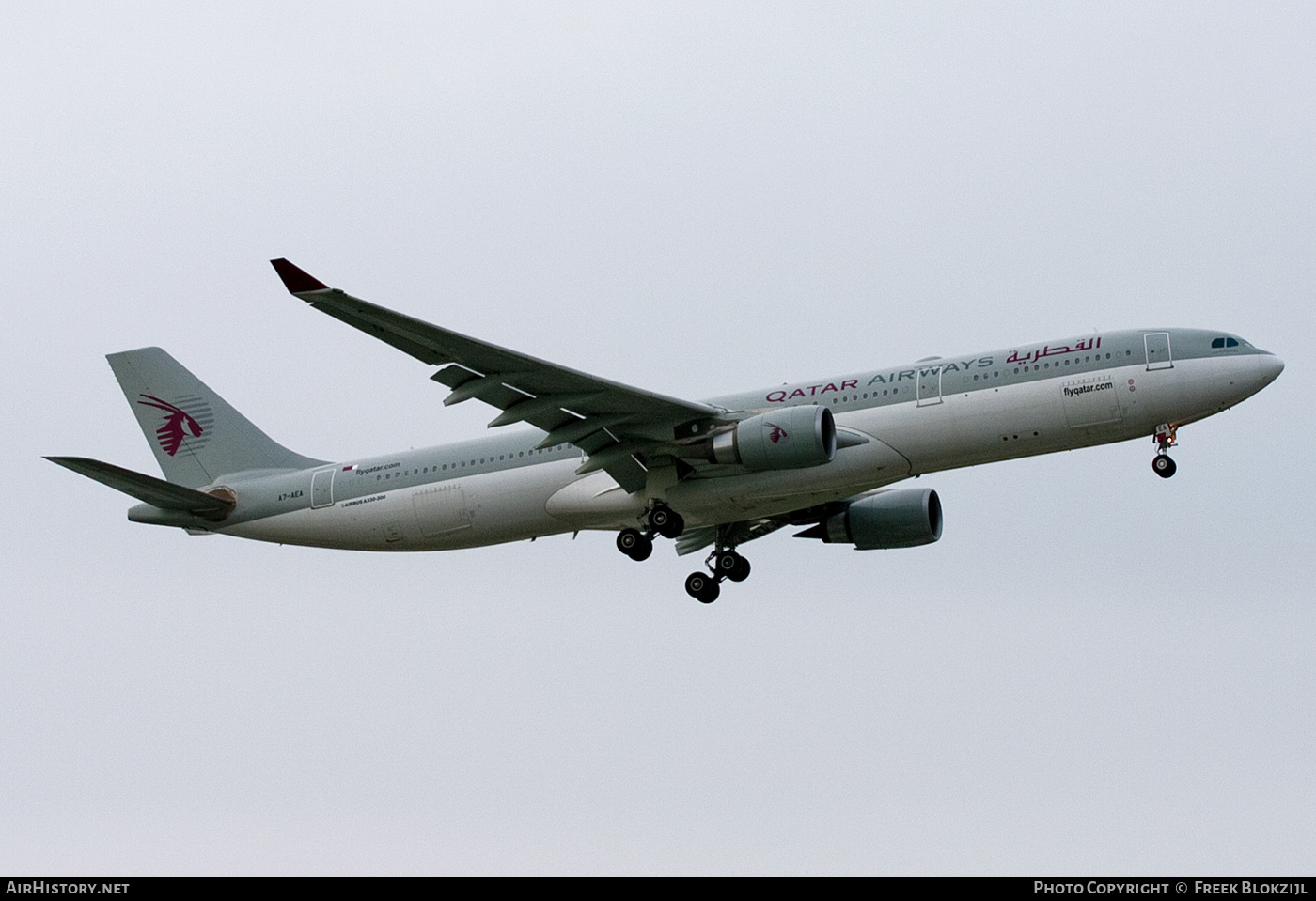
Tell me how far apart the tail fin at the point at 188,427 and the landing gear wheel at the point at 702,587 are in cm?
986

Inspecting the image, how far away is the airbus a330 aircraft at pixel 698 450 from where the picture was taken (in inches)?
1330

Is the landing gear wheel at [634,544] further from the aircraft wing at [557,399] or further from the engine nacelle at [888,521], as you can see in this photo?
the engine nacelle at [888,521]

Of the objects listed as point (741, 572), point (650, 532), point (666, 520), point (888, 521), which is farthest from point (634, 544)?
point (888, 521)

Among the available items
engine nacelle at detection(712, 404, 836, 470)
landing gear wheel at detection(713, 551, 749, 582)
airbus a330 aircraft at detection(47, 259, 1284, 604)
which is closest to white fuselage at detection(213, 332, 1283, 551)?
airbus a330 aircraft at detection(47, 259, 1284, 604)

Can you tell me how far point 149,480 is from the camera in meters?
38.2

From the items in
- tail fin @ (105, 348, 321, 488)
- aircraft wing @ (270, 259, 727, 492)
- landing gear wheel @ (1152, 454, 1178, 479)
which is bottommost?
landing gear wheel @ (1152, 454, 1178, 479)

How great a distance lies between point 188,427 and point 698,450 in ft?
48.2

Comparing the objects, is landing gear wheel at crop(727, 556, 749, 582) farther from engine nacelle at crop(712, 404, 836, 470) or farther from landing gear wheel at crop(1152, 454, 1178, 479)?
landing gear wheel at crop(1152, 454, 1178, 479)

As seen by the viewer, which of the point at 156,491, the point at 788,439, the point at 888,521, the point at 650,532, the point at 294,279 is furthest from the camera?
the point at 888,521

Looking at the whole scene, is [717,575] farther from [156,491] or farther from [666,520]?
[156,491]

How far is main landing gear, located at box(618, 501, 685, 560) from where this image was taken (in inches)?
1437

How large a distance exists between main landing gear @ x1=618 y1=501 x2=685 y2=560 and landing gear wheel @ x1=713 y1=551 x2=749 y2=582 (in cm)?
337

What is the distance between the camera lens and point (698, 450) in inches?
1390
